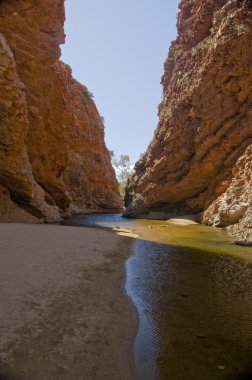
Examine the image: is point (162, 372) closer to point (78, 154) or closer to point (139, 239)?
point (139, 239)

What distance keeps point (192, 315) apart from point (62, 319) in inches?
109

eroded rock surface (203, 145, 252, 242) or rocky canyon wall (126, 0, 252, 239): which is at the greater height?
rocky canyon wall (126, 0, 252, 239)

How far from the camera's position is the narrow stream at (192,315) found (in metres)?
4.84

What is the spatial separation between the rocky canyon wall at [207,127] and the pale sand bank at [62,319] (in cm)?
1792

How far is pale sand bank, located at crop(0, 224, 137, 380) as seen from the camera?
4375 mm

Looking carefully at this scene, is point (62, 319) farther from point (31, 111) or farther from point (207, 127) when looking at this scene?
point (207, 127)

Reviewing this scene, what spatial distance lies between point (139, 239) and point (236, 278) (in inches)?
344

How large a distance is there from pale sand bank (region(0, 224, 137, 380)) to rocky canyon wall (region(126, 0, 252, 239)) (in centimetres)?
1792

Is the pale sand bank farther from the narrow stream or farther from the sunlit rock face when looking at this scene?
the sunlit rock face

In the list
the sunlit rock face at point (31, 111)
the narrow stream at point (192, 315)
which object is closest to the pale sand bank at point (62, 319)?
the narrow stream at point (192, 315)

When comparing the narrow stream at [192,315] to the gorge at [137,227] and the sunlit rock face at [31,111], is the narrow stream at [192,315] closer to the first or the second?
the gorge at [137,227]

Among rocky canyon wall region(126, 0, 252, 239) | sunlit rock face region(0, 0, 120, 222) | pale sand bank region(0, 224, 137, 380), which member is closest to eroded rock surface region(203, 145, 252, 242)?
rocky canyon wall region(126, 0, 252, 239)

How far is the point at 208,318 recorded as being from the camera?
21.8 feet

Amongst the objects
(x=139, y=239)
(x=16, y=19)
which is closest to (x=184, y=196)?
(x=139, y=239)
